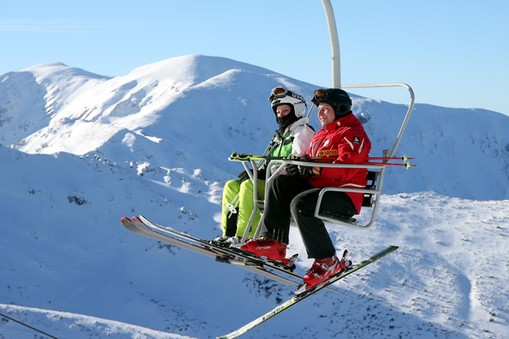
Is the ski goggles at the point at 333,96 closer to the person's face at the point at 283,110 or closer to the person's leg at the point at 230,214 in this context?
the person's face at the point at 283,110

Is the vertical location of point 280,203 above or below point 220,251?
above

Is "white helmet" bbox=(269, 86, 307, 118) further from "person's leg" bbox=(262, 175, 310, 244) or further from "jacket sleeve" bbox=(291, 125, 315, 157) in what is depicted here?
"person's leg" bbox=(262, 175, 310, 244)

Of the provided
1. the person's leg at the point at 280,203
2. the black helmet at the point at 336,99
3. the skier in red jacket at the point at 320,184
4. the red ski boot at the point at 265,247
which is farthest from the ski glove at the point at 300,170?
the red ski boot at the point at 265,247

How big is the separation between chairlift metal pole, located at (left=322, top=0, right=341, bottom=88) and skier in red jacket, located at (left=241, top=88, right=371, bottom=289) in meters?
0.15

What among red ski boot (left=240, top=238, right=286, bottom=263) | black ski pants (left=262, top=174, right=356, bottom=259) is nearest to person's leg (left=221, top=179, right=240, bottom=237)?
red ski boot (left=240, top=238, right=286, bottom=263)

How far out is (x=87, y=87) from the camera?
199m

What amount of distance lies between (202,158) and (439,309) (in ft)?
206

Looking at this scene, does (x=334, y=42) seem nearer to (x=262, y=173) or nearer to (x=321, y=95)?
(x=321, y=95)

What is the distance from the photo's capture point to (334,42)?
9062 mm

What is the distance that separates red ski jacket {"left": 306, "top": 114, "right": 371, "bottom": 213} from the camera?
8977 mm

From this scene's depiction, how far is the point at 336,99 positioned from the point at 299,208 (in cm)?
126

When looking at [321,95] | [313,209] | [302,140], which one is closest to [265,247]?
[313,209]

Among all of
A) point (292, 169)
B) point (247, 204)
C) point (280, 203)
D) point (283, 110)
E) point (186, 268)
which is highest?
point (283, 110)

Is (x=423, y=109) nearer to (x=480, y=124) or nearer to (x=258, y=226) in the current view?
(x=480, y=124)
